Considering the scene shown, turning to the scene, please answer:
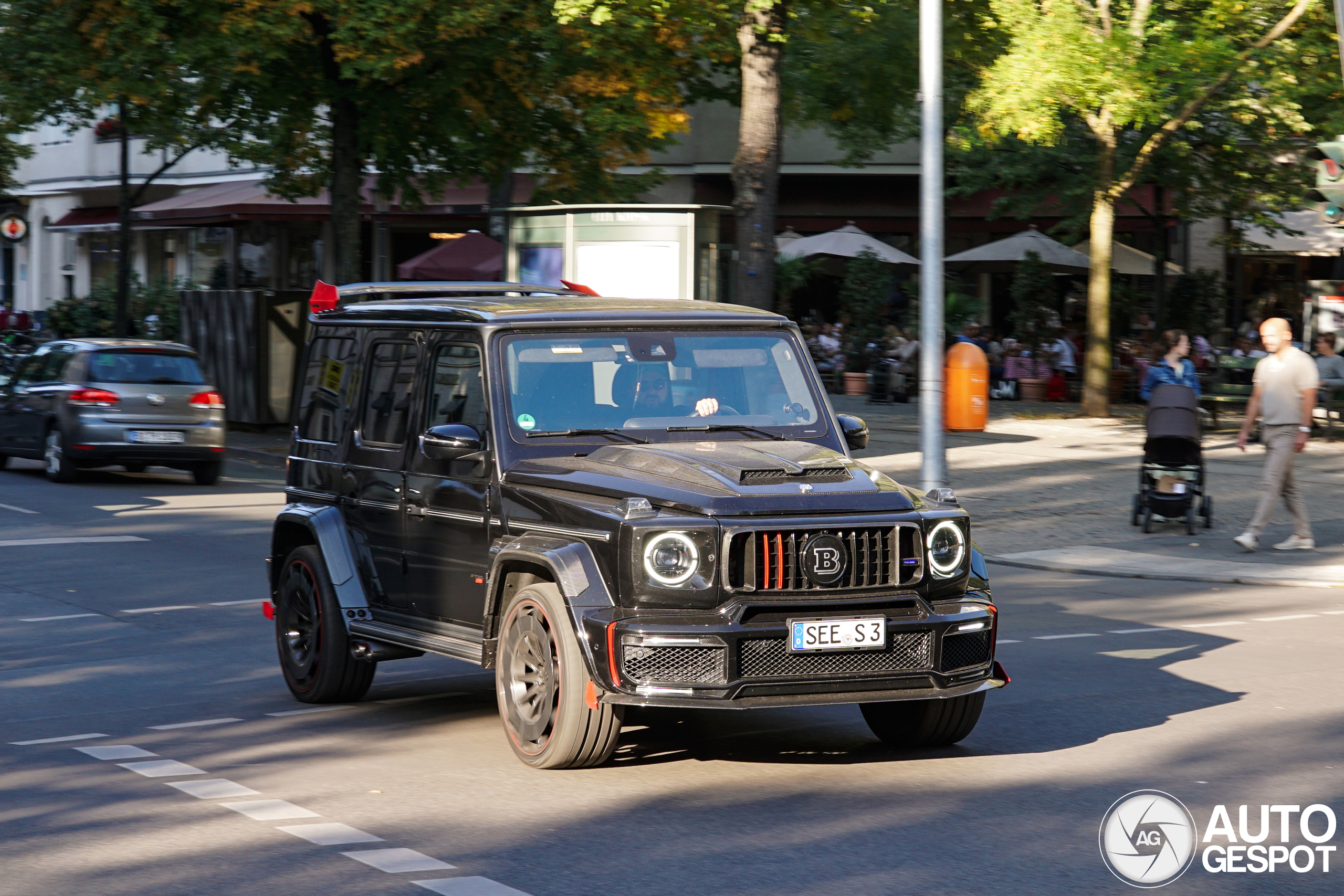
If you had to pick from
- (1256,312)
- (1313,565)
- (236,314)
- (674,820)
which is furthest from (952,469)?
(1256,312)

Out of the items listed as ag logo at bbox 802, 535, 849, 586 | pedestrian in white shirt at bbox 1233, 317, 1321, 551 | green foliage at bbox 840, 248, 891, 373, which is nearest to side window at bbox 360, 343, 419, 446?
ag logo at bbox 802, 535, 849, 586

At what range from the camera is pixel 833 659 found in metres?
6.32

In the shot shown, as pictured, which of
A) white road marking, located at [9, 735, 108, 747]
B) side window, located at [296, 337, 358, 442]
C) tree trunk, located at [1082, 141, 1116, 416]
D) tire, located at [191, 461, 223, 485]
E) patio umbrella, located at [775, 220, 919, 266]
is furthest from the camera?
patio umbrella, located at [775, 220, 919, 266]

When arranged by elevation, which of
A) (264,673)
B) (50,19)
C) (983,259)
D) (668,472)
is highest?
(50,19)

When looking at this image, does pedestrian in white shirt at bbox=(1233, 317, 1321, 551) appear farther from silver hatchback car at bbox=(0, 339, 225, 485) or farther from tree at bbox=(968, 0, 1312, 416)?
silver hatchback car at bbox=(0, 339, 225, 485)

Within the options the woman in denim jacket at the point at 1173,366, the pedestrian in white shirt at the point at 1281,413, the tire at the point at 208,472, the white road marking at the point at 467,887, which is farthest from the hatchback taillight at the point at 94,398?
the white road marking at the point at 467,887

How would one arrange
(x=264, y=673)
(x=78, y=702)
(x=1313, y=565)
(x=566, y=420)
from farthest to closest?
Result: (x=1313, y=565), (x=264, y=673), (x=78, y=702), (x=566, y=420)

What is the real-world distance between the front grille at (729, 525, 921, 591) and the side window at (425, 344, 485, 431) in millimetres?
1600

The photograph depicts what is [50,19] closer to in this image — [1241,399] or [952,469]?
[952,469]

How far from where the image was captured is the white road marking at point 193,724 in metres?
7.84

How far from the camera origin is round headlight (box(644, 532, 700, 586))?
245 inches

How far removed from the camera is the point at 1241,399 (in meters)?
26.0

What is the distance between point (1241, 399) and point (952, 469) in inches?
287

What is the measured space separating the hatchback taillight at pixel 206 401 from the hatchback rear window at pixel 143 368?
342 millimetres
